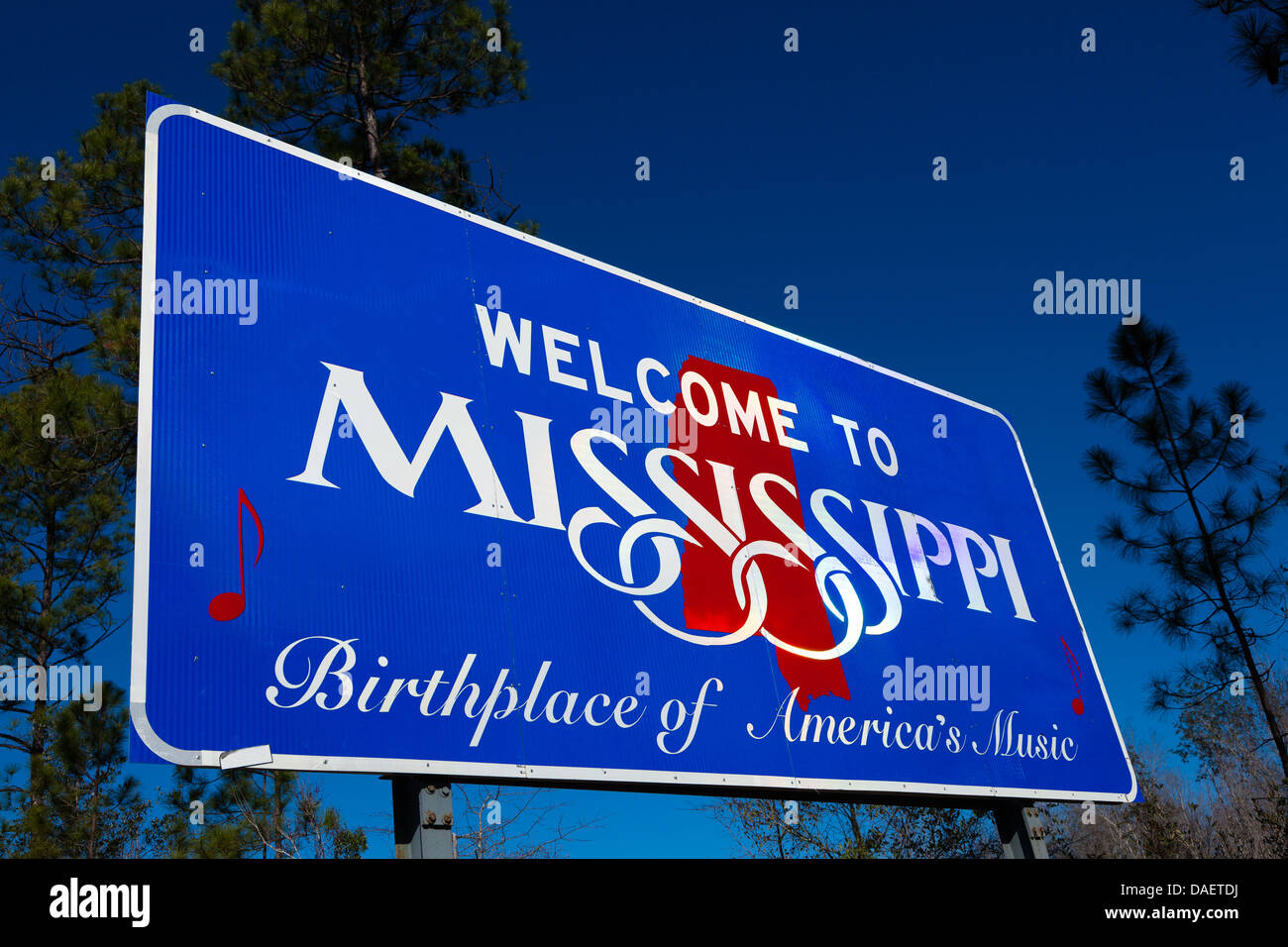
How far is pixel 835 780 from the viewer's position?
663 centimetres

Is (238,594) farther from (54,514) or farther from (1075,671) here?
(54,514)

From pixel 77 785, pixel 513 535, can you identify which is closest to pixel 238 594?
pixel 513 535

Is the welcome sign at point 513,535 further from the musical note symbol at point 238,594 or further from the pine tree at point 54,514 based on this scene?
the pine tree at point 54,514

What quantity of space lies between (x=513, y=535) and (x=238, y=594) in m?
1.56

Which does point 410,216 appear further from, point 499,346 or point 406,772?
point 406,772

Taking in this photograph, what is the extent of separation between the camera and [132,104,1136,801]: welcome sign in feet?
15.6

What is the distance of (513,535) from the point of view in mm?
5852

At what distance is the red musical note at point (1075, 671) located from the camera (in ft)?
29.1

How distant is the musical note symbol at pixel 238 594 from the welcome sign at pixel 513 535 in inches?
0.5

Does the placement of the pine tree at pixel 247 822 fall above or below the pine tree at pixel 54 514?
below

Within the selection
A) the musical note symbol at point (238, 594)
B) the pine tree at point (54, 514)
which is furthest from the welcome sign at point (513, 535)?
the pine tree at point (54, 514)

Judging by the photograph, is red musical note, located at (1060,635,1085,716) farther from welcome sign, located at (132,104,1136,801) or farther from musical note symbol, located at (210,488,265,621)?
musical note symbol, located at (210,488,265,621)

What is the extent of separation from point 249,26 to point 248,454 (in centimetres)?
1061
